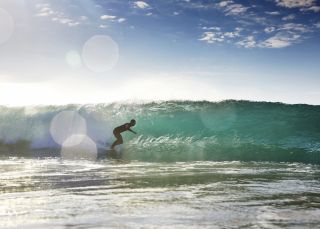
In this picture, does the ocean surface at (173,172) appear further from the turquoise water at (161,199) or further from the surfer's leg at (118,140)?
the surfer's leg at (118,140)

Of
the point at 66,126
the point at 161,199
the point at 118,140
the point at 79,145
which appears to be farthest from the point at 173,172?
the point at 66,126

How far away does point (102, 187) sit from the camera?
29.6ft

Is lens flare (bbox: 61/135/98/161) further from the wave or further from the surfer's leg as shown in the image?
the surfer's leg

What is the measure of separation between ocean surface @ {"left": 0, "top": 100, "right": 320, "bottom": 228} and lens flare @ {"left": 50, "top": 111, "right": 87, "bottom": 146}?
88 mm

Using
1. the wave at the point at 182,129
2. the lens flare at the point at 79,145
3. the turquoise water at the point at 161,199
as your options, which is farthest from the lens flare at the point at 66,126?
the turquoise water at the point at 161,199

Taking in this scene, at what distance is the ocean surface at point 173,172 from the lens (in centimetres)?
617

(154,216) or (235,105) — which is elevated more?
(235,105)

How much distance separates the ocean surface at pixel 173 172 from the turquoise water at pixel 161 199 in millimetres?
16

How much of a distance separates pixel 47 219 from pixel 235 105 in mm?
24048

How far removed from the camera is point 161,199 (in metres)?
7.51

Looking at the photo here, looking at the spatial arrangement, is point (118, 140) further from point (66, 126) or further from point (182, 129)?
point (66, 126)

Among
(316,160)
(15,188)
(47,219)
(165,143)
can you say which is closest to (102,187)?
(15,188)

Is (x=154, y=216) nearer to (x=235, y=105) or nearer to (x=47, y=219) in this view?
(x=47, y=219)

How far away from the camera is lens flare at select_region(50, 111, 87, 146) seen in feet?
85.1
